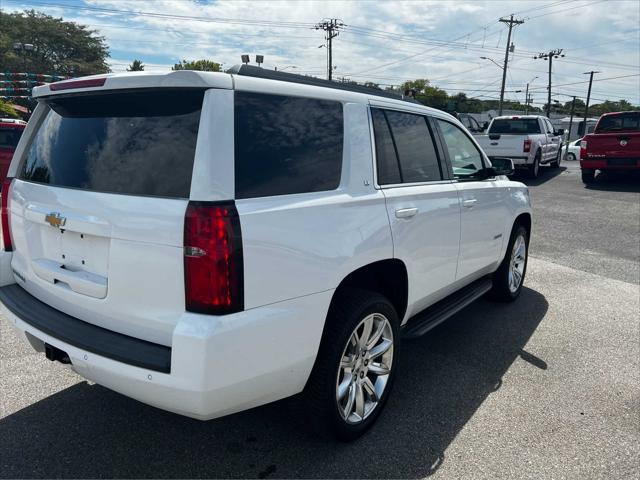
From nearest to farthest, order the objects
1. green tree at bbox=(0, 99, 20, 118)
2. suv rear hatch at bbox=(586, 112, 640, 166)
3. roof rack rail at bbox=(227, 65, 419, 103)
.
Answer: roof rack rail at bbox=(227, 65, 419, 103)
suv rear hatch at bbox=(586, 112, 640, 166)
green tree at bbox=(0, 99, 20, 118)

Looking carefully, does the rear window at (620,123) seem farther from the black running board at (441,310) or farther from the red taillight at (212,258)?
the red taillight at (212,258)

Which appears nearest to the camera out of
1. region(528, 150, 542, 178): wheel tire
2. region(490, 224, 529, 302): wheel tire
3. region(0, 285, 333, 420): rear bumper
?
region(0, 285, 333, 420): rear bumper

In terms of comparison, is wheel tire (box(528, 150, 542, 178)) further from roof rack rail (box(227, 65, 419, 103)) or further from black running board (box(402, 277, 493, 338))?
roof rack rail (box(227, 65, 419, 103))

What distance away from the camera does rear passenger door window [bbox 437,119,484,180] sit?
3.91 metres

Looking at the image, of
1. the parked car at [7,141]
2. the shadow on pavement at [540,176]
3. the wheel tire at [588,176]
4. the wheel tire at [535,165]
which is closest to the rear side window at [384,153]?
the parked car at [7,141]

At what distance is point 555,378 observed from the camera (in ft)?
11.7

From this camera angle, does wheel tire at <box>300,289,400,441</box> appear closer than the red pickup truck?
Yes

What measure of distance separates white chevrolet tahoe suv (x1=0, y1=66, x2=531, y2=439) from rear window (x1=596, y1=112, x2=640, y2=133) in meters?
13.1

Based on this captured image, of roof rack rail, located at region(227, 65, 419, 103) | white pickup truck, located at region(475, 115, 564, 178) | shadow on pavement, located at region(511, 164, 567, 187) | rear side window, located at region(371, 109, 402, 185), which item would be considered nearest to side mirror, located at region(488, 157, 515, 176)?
roof rack rail, located at region(227, 65, 419, 103)

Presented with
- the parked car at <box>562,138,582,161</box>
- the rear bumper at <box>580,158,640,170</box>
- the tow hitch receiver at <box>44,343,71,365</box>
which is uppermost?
the parked car at <box>562,138,582,161</box>

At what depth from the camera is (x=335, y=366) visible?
254cm

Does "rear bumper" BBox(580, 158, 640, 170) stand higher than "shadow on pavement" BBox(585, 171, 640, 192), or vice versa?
"rear bumper" BBox(580, 158, 640, 170)

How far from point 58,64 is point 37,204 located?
6247 centimetres

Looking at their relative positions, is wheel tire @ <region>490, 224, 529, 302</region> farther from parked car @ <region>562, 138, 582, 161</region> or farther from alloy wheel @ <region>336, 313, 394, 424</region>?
parked car @ <region>562, 138, 582, 161</region>
